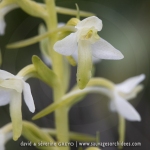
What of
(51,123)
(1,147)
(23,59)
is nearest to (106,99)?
(51,123)

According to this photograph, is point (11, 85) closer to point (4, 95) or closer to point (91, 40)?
point (4, 95)

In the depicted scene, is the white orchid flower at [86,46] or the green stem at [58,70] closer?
the white orchid flower at [86,46]

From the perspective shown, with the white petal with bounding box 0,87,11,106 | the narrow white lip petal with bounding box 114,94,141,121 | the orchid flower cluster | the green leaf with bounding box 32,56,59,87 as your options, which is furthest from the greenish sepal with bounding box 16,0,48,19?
the narrow white lip petal with bounding box 114,94,141,121

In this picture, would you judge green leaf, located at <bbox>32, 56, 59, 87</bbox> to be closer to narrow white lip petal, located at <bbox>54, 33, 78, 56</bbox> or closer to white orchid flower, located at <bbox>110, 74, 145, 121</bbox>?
narrow white lip petal, located at <bbox>54, 33, 78, 56</bbox>

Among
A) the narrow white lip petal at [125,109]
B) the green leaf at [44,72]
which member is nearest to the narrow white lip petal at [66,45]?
the green leaf at [44,72]

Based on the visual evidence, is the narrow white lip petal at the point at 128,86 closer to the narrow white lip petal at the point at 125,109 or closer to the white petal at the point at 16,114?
the narrow white lip petal at the point at 125,109

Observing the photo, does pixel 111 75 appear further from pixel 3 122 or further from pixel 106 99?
pixel 3 122
